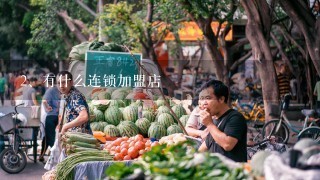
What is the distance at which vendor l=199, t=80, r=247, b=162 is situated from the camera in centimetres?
696

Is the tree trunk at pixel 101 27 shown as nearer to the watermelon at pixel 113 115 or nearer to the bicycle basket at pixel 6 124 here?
the bicycle basket at pixel 6 124

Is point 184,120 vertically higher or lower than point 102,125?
higher

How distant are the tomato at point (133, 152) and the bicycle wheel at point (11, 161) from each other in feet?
18.6

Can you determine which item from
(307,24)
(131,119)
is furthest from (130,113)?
(307,24)

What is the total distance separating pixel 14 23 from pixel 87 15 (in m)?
10.1

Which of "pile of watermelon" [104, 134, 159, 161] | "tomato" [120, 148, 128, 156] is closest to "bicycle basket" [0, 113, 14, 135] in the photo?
"pile of watermelon" [104, 134, 159, 161]

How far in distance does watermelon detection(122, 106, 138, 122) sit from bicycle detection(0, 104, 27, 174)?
251 cm

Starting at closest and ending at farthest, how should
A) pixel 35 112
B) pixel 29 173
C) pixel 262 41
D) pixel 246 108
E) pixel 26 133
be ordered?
1. pixel 29 173
2. pixel 26 133
3. pixel 35 112
4. pixel 262 41
5. pixel 246 108

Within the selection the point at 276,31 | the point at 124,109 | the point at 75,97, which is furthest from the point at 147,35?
the point at 75,97

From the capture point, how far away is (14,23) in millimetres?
42844

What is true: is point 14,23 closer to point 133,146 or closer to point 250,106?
point 250,106

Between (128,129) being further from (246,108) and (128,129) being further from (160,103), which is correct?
(246,108)

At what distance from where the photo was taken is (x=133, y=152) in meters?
9.40

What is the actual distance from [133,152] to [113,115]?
12.2 feet
